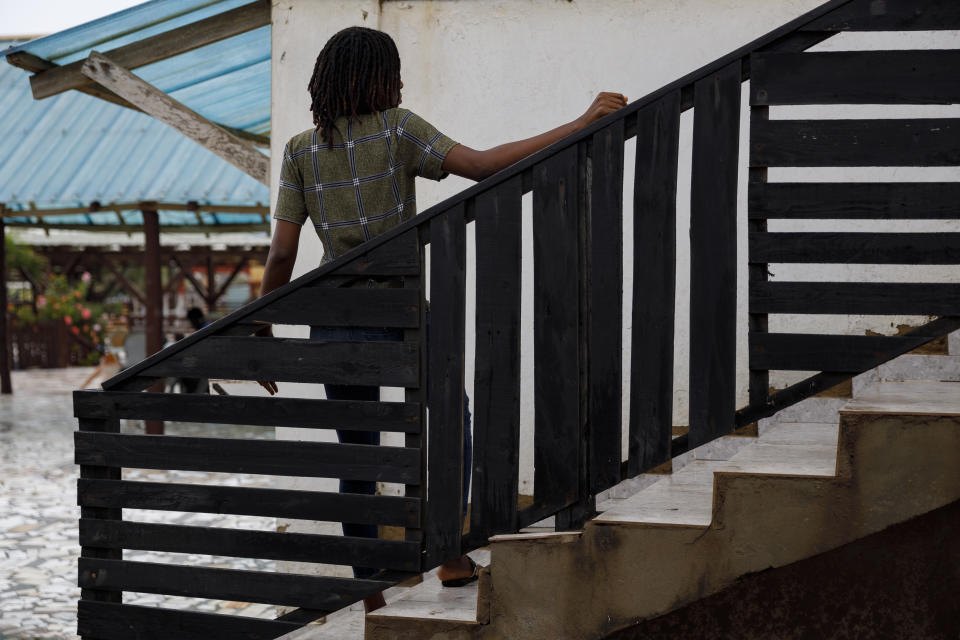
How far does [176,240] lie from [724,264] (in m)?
21.2

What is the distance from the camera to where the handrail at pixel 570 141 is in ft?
8.38

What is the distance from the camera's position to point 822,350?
2.55 metres

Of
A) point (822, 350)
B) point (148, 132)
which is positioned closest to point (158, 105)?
point (822, 350)

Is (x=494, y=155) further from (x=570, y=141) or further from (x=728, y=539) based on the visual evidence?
(x=728, y=539)

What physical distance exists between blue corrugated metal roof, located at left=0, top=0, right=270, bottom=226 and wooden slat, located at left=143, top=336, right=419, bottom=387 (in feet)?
13.7

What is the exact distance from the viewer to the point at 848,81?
A: 254 cm

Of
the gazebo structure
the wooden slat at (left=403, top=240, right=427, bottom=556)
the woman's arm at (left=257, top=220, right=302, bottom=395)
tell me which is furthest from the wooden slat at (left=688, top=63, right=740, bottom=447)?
the gazebo structure

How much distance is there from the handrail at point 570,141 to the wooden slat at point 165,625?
2.83ft

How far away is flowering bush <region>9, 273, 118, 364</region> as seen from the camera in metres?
22.0

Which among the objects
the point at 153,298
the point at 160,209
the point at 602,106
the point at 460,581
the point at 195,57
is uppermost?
the point at 195,57

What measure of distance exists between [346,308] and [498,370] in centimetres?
50

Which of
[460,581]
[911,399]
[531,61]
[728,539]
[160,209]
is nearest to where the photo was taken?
[728,539]

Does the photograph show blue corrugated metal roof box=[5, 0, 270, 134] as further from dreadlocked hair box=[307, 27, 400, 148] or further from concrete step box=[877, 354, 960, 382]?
concrete step box=[877, 354, 960, 382]

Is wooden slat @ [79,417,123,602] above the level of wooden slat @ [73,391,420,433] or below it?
below
